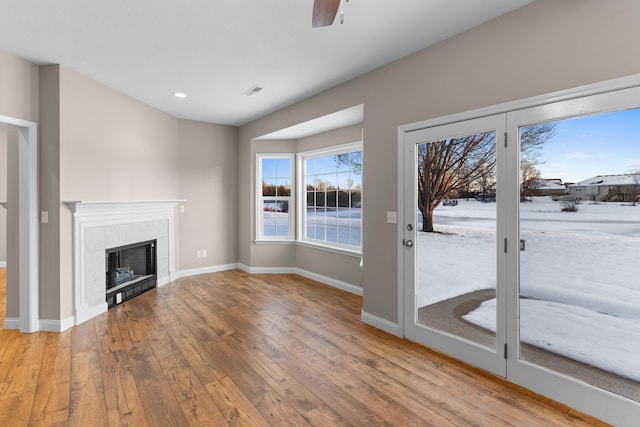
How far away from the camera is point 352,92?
360cm

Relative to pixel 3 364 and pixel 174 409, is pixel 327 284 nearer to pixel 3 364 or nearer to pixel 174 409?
pixel 174 409

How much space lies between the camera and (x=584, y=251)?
2066 mm

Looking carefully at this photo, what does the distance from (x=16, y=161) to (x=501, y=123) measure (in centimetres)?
455

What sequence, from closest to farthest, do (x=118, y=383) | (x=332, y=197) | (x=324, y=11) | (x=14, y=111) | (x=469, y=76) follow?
(x=324, y=11) → (x=118, y=383) → (x=469, y=76) → (x=14, y=111) → (x=332, y=197)

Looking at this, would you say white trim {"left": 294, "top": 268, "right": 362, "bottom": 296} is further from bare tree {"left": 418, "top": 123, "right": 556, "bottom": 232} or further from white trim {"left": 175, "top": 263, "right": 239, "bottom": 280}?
bare tree {"left": 418, "top": 123, "right": 556, "bottom": 232}

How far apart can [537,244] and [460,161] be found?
34.6 inches

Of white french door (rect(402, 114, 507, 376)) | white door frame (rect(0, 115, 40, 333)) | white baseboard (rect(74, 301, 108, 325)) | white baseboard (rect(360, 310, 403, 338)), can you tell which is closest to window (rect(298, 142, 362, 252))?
white baseboard (rect(360, 310, 403, 338))

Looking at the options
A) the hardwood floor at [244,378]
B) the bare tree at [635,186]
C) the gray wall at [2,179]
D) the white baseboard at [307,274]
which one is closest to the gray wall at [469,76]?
the bare tree at [635,186]

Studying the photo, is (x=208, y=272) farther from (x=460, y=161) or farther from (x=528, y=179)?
(x=528, y=179)

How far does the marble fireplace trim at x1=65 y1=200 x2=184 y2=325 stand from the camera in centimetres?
346

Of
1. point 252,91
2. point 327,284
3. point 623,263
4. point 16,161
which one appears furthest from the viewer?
point 327,284

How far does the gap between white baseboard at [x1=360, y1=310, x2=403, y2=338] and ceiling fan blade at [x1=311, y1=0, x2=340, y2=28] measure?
268cm

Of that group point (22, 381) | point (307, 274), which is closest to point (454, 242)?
point (307, 274)

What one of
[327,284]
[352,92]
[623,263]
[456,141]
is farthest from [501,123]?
[327,284]
